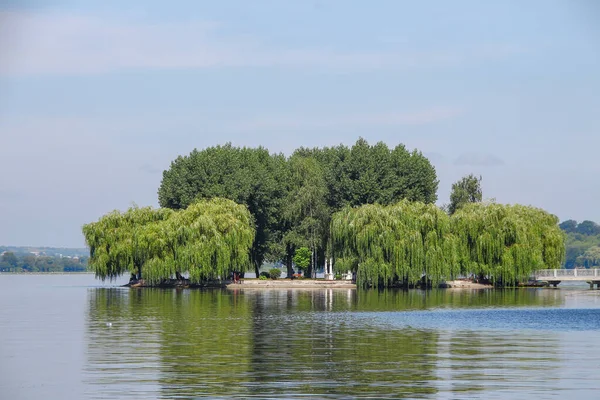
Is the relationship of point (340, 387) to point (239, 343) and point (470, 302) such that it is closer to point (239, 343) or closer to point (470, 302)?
point (239, 343)

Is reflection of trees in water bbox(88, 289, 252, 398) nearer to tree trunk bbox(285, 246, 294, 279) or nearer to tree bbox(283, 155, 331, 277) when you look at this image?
tree bbox(283, 155, 331, 277)

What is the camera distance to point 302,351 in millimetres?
32312

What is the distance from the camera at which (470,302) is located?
6075 centimetres

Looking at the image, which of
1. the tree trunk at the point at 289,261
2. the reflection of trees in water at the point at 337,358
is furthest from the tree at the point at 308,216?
the reflection of trees in water at the point at 337,358

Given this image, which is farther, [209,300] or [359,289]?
[359,289]

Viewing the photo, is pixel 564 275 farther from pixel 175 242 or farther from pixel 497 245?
pixel 175 242

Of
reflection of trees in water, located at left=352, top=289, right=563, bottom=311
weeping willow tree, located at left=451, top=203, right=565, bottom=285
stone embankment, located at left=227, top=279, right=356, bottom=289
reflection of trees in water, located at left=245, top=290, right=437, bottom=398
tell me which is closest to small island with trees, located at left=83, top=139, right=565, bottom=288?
weeping willow tree, located at left=451, top=203, right=565, bottom=285

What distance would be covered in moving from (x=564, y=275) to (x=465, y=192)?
86.9 ft

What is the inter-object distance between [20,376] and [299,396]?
28.5 ft

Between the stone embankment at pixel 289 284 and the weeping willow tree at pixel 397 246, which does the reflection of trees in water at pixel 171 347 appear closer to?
the weeping willow tree at pixel 397 246

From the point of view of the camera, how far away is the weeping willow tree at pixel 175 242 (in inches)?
3223

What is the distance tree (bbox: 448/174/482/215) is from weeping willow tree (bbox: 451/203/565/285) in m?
27.3

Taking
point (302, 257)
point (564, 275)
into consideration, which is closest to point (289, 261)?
point (302, 257)

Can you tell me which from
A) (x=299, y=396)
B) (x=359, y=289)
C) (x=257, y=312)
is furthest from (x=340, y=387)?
(x=359, y=289)
